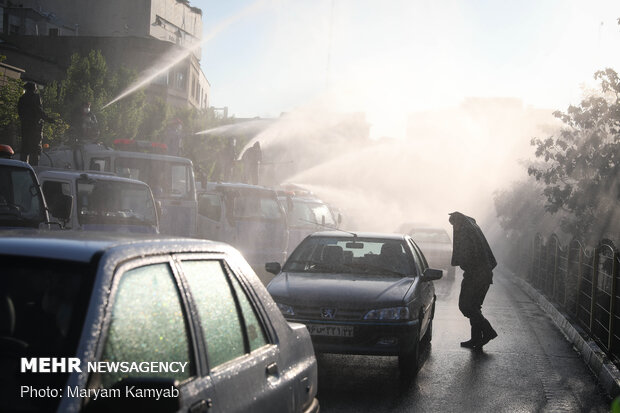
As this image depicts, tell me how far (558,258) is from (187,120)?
5057 cm

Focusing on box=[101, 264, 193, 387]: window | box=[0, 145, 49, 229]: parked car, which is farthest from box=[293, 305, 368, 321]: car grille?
box=[101, 264, 193, 387]: window

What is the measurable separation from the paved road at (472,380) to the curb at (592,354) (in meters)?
0.11

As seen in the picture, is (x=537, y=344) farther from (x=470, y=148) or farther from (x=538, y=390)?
(x=470, y=148)

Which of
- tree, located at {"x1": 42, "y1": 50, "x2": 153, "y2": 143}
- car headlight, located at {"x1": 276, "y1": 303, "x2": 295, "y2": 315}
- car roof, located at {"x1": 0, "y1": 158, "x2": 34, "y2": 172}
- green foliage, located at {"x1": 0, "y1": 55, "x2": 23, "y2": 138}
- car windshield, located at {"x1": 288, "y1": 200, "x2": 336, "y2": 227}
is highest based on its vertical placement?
tree, located at {"x1": 42, "y1": 50, "x2": 153, "y2": 143}

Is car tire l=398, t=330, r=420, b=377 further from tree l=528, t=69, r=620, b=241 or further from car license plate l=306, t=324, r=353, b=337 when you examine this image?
tree l=528, t=69, r=620, b=241

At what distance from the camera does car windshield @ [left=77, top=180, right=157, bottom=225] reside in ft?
42.5

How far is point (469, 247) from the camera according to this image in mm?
11188

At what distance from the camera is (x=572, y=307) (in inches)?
567

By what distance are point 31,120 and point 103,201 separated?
327 cm

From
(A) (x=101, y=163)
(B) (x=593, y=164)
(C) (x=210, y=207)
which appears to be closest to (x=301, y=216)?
(C) (x=210, y=207)

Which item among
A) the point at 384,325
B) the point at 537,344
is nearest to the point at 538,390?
the point at 384,325

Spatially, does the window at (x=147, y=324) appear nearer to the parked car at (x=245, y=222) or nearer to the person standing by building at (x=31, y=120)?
the person standing by building at (x=31, y=120)

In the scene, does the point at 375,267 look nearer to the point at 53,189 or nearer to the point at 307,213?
the point at 53,189

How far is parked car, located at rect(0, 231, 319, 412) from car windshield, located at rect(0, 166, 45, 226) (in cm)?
591
